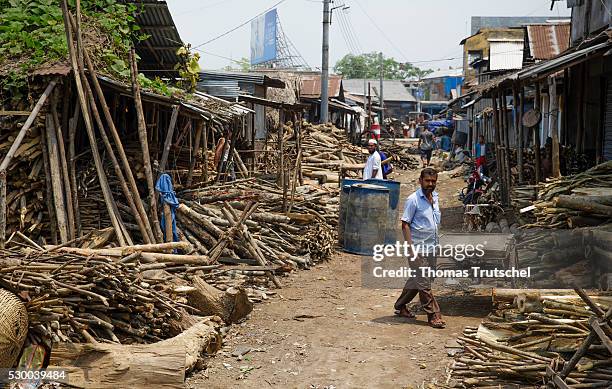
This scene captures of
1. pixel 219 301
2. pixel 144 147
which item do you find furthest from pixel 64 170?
pixel 219 301

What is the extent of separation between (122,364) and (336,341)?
2626 mm

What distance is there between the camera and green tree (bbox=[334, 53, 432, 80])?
100m

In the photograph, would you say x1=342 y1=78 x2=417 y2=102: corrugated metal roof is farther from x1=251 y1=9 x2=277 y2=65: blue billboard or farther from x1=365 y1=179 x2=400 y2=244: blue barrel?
x1=365 y1=179 x2=400 y2=244: blue barrel

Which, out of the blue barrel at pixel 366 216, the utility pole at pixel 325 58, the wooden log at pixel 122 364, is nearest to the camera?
the wooden log at pixel 122 364

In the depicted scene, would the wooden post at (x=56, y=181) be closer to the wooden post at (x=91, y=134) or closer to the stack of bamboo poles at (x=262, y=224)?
the wooden post at (x=91, y=134)

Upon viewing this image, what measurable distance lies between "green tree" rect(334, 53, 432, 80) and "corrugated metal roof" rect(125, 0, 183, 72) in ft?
275

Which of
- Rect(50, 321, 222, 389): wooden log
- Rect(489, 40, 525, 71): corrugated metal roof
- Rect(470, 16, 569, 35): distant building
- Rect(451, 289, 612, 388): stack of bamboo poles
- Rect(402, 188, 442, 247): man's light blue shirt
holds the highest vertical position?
Rect(470, 16, 569, 35): distant building

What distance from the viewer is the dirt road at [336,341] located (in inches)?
262

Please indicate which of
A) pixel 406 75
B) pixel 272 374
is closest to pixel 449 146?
pixel 272 374

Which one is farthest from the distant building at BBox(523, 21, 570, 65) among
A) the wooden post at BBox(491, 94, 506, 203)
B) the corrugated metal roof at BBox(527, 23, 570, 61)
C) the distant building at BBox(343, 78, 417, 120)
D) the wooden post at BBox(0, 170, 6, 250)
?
the distant building at BBox(343, 78, 417, 120)

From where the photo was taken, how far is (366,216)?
12586 mm

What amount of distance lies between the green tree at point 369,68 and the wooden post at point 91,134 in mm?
89584

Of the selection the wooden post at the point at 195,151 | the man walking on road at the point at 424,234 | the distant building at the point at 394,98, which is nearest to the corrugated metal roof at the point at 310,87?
the wooden post at the point at 195,151

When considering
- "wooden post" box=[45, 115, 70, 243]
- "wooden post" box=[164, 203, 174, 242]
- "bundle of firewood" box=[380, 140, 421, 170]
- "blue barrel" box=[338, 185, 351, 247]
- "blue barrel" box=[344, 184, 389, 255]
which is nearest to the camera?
"wooden post" box=[45, 115, 70, 243]
